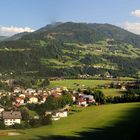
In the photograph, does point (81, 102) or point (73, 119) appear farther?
point (81, 102)

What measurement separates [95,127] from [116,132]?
4.99 m

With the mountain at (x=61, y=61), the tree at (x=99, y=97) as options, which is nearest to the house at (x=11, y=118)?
the tree at (x=99, y=97)

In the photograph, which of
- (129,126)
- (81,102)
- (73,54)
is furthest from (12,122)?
(73,54)

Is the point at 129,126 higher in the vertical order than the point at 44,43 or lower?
lower

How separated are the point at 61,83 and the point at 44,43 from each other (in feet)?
261

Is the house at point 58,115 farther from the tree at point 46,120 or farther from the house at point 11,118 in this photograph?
the tree at point 46,120

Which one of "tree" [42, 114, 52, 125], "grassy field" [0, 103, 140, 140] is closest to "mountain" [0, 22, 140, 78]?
"grassy field" [0, 103, 140, 140]

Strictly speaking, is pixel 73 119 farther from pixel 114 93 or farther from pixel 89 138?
pixel 114 93

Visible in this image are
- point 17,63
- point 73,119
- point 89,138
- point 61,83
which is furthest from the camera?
point 17,63

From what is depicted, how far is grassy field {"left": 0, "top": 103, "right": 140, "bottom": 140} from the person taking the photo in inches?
1435

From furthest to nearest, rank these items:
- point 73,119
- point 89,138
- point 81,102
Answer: point 81,102
point 73,119
point 89,138

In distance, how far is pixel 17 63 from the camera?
14288 cm

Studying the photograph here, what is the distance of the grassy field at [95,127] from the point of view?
3645 cm

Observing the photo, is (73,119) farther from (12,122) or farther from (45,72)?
(45,72)
